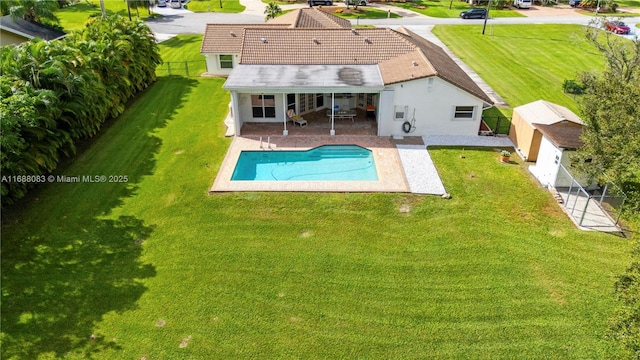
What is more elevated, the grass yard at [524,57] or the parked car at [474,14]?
the parked car at [474,14]

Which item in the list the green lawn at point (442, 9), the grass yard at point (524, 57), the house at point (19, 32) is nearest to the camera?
the grass yard at point (524, 57)

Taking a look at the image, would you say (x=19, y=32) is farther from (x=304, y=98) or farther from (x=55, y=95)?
(x=304, y=98)

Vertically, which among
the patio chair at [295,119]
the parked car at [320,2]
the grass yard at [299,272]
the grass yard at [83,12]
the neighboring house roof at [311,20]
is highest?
the neighboring house roof at [311,20]

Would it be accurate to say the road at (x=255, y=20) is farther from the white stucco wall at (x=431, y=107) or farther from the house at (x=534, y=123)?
the house at (x=534, y=123)

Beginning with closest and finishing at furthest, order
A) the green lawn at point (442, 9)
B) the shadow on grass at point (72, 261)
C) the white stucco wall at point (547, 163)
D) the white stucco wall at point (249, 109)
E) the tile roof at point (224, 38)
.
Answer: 1. the shadow on grass at point (72, 261)
2. the white stucco wall at point (547, 163)
3. the white stucco wall at point (249, 109)
4. the tile roof at point (224, 38)
5. the green lawn at point (442, 9)

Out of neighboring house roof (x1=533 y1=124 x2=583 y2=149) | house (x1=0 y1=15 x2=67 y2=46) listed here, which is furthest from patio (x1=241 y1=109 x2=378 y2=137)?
house (x1=0 y1=15 x2=67 y2=46)

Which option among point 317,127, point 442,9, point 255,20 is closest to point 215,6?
point 255,20

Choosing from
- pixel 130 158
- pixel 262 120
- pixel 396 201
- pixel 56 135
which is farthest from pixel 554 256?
pixel 56 135

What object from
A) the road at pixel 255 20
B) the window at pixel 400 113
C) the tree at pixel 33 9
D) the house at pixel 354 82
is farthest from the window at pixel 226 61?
the tree at pixel 33 9

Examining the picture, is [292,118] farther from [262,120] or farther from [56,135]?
[56,135]
